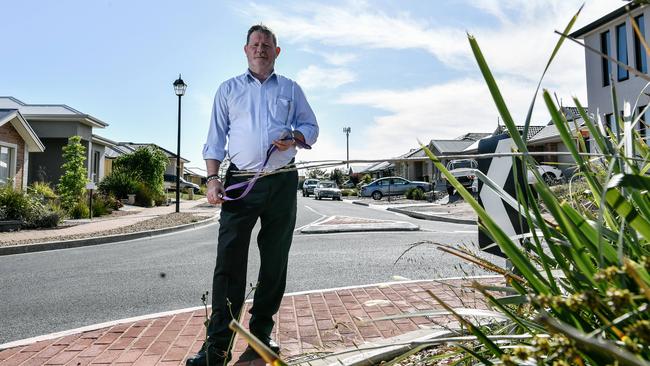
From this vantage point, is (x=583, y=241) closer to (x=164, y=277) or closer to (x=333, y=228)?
(x=164, y=277)

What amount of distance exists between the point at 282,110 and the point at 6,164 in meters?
22.0

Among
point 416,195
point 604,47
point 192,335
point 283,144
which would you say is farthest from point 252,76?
point 416,195

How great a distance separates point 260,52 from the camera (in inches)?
109

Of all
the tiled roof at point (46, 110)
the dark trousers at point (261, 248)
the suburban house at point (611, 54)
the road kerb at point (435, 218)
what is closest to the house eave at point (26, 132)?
the tiled roof at point (46, 110)

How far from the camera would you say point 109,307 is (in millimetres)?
4262

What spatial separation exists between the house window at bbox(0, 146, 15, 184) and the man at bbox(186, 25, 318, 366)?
2077cm

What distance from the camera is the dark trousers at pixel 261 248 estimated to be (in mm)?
2445

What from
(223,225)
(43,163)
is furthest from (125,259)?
(43,163)

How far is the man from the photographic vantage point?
2.50 metres

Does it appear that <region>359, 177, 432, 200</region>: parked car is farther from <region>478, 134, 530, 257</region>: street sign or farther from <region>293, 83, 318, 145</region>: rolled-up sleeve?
<region>478, 134, 530, 257</region>: street sign

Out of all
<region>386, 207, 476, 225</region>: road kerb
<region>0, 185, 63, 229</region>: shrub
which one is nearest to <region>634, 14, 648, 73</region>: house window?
<region>386, 207, 476, 225</region>: road kerb

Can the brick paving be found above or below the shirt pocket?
below

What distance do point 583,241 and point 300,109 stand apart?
2284mm

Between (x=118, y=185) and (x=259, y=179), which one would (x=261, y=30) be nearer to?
(x=259, y=179)
